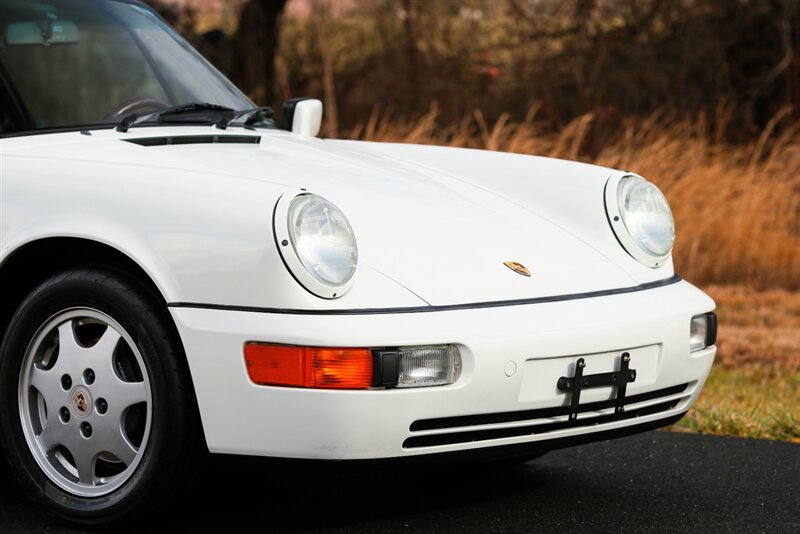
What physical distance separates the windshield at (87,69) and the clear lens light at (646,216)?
146 cm

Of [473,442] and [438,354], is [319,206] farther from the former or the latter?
[473,442]

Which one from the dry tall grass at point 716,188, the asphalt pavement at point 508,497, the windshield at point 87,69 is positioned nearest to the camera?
the asphalt pavement at point 508,497

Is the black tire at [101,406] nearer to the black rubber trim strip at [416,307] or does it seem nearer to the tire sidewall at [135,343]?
the tire sidewall at [135,343]

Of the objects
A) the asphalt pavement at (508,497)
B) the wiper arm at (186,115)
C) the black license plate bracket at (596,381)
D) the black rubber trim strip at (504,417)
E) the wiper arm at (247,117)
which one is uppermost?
the wiper arm at (186,115)

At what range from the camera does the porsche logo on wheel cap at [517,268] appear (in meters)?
3.28

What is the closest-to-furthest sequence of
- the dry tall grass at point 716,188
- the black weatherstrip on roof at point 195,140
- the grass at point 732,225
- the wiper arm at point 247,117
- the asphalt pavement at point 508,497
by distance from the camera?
the asphalt pavement at point 508,497 → the black weatherstrip on roof at point 195,140 → the wiper arm at point 247,117 → the grass at point 732,225 → the dry tall grass at point 716,188

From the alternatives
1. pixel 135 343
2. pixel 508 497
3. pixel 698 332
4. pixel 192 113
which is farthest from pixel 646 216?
pixel 135 343

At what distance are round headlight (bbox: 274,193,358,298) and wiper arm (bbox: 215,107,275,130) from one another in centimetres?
111

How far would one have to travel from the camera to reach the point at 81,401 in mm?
3178

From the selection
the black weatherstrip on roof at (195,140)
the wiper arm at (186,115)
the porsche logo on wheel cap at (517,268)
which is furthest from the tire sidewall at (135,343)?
the porsche logo on wheel cap at (517,268)

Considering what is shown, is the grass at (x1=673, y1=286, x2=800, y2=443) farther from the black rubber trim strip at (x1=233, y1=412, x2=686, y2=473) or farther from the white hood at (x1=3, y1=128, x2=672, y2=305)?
the black rubber trim strip at (x1=233, y1=412, x2=686, y2=473)

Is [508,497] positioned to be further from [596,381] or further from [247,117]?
[247,117]

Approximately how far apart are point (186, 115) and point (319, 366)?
1.51 meters

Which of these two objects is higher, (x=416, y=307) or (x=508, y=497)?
(x=416, y=307)
